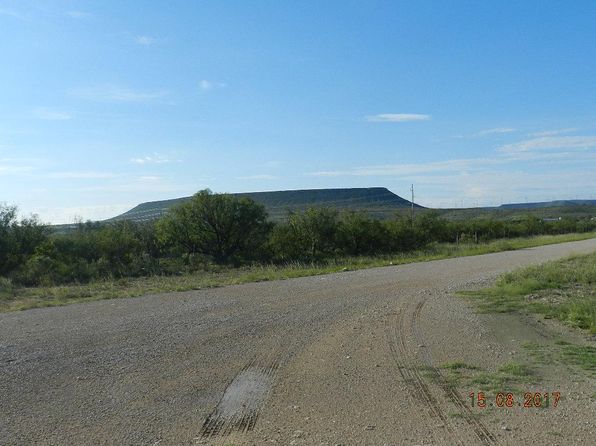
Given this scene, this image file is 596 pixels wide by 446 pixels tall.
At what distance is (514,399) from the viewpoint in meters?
7.36

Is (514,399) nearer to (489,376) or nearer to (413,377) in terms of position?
(489,376)

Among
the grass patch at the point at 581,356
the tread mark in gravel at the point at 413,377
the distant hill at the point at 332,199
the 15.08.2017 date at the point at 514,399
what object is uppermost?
the distant hill at the point at 332,199

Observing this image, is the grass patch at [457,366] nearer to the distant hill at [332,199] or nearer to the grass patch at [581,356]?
the grass patch at [581,356]

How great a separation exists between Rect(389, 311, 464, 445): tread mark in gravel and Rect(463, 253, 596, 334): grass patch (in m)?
3.60

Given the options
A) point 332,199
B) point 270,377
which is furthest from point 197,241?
point 332,199

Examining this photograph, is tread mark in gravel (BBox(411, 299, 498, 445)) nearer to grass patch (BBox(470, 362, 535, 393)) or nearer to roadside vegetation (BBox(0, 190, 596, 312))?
grass patch (BBox(470, 362, 535, 393))

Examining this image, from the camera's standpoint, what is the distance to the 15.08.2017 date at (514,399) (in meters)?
7.16

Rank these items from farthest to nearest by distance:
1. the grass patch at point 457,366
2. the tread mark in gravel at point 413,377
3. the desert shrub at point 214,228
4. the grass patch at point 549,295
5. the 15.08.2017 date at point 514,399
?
the desert shrub at point 214,228
the grass patch at point 549,295
the grass patch at point 457,366
the 15.08.2017 date at point 514,399
the tread mark in gravel at point 413,377

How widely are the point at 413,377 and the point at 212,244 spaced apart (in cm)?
4126

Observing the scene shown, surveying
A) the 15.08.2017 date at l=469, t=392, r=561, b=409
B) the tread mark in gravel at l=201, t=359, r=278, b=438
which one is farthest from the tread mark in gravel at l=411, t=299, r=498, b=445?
the tread mark in gravel at l=201, t=359, r=278, b=438

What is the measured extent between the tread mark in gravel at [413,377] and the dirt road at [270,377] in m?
0.02

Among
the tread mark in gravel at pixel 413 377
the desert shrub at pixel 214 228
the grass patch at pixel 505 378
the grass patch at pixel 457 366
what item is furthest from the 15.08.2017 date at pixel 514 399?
the desert shrub at pixel 214 228

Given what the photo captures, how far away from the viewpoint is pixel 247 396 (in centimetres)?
781

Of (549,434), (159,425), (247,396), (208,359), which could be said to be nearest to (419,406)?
(549,434)
